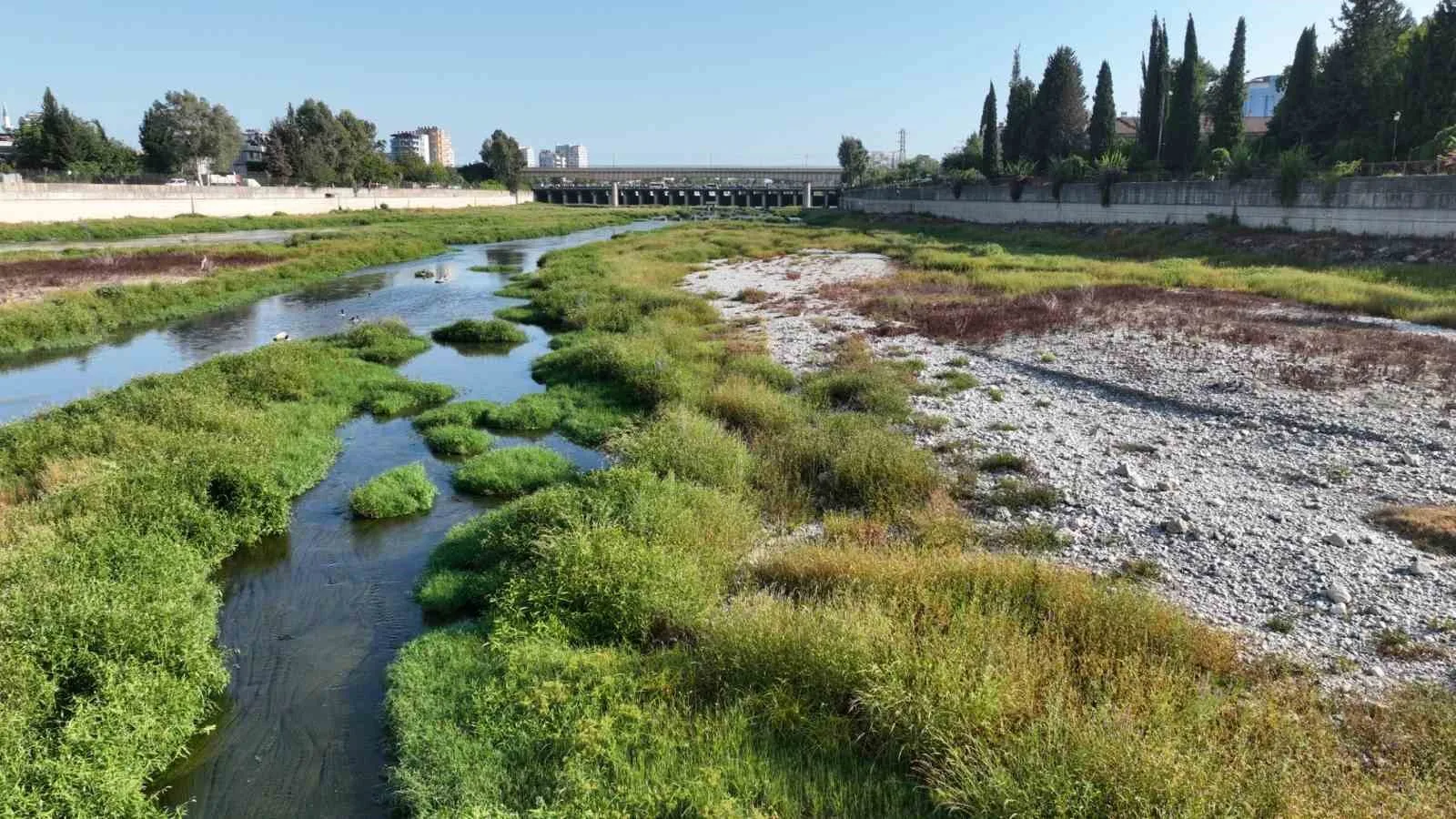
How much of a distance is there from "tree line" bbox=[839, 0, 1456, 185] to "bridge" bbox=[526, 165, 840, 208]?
83.4m

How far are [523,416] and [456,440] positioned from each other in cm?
219

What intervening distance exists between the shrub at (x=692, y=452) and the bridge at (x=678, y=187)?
469ft

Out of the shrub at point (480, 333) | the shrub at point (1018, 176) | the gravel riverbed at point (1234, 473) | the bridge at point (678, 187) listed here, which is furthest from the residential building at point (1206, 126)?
the shrub at point (480, 333)

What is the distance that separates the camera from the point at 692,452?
45.3 ft

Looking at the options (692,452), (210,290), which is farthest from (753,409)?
(210,290)

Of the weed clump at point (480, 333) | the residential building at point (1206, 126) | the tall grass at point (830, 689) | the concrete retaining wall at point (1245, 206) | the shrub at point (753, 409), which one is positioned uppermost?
the residential building at point (1206, 126)

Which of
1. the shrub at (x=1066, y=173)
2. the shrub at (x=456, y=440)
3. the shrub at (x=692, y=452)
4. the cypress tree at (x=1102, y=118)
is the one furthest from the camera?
the cypress tree at (x=1102, y=118)

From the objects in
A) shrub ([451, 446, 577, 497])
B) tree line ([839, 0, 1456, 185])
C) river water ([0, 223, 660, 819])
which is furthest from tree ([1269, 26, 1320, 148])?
shrub ([451, 446, 577, 497])

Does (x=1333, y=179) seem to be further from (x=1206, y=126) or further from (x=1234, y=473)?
(x=1206, y=126)

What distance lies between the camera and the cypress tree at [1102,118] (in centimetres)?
6619

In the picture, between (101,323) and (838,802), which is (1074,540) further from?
(101,323)

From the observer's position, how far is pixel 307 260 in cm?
4766

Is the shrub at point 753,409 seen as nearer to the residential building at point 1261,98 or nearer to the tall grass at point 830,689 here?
the tall grass at point 830,689

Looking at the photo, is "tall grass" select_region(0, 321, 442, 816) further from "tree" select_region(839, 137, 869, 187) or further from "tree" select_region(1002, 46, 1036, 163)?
"tree" select_region(839, 137, 869, 187)
